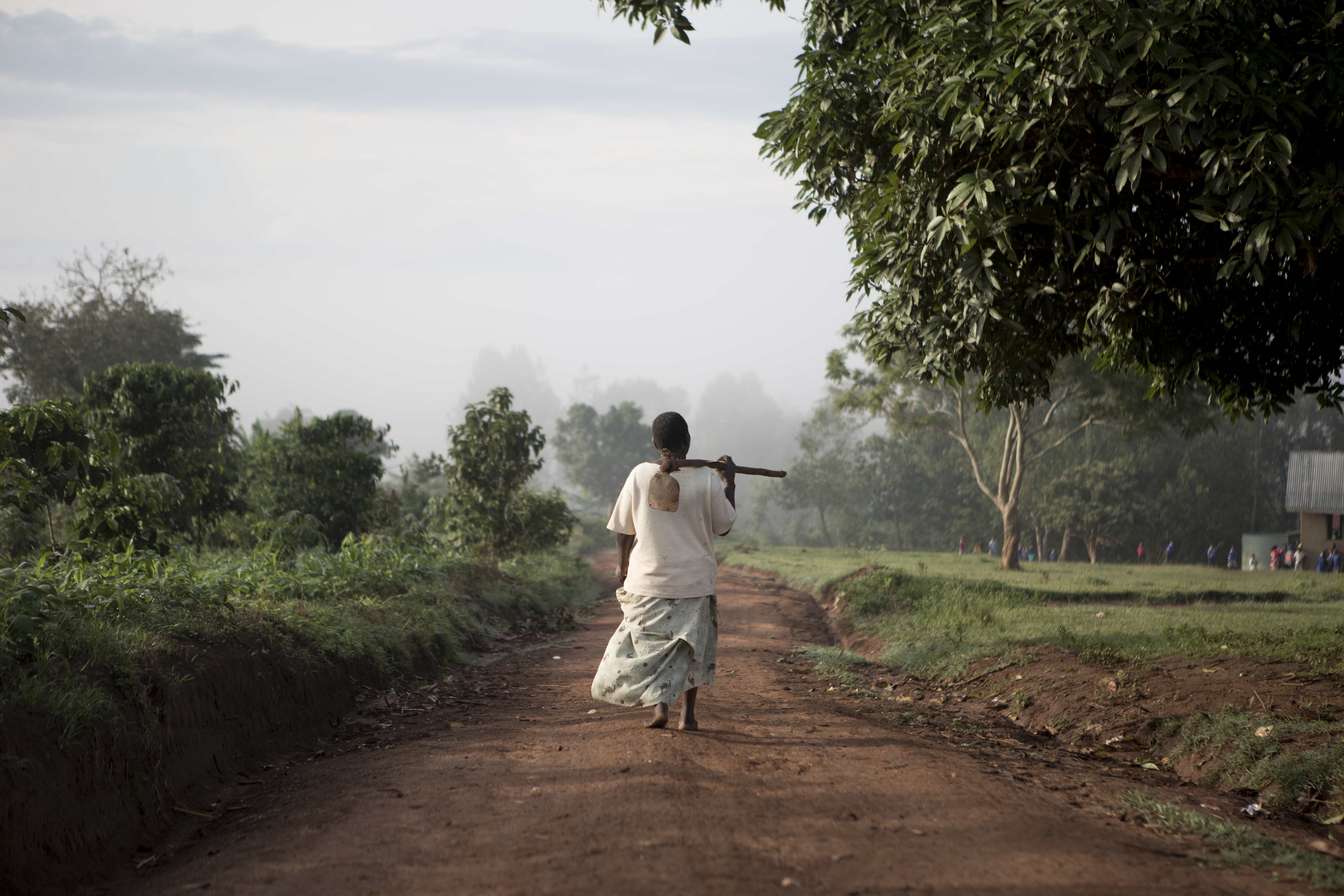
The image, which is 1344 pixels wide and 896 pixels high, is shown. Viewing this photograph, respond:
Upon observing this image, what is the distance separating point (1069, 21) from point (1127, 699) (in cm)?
487

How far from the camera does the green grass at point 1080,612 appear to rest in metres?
8.84

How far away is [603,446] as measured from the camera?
76.7 m

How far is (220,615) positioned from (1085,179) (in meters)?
6.79

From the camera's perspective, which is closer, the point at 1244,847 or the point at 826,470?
the point at 1244,847

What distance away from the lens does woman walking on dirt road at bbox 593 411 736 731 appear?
5680 mm

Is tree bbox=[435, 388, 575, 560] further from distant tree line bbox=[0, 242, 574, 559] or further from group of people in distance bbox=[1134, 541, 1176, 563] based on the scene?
group of people in distance bbox=[1134, 541, 1176, 563]

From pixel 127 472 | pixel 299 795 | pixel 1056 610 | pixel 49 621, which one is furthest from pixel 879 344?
pixel 127 472

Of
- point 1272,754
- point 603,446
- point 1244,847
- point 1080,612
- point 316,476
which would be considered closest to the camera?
point 1244,847

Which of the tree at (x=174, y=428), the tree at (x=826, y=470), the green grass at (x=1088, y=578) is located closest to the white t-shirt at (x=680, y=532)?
the tree at (x=174, y=428)

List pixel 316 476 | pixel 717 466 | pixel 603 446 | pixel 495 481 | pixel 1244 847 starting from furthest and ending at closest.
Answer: pixel 603 446 → pixel 495 481 → pixel 316 476 → pixel 717 466 → pixel 1244 847

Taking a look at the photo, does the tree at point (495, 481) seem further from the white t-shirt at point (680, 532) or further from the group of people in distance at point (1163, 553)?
the group of people in distance at point (1163, 553)

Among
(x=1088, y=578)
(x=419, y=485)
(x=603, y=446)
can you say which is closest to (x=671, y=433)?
(x=1088, y=578)

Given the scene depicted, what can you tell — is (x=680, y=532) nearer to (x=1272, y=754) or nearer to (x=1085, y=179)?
(x=1085, y=179)

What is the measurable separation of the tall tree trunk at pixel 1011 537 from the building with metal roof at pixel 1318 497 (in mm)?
15507
